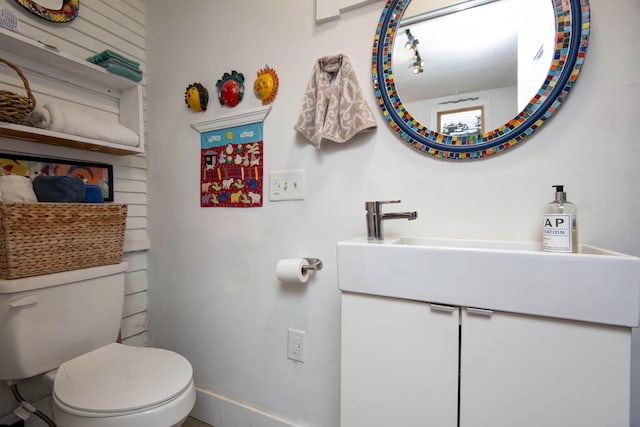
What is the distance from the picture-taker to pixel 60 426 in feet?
2.93

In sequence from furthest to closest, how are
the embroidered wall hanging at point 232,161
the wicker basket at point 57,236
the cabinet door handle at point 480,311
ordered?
the embroidered wall hanging at point 232,161 < the wicker basket at point 57,236 < the cabinet door handle at point 480,311

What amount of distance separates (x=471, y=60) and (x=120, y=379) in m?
1.60

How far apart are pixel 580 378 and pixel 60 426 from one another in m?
1.41

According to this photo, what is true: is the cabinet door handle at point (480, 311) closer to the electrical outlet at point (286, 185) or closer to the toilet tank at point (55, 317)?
the electrical outlet at point (286, 185)

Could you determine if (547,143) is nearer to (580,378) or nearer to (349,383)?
(580,378)

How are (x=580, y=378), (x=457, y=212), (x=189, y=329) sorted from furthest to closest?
(x=189, y=329), (x=457, y=212), (x=580, y=378)

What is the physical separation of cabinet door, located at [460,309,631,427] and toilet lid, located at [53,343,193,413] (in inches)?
35.3

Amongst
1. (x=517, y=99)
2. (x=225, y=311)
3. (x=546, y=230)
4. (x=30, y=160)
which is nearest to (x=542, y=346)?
(x=546, y=230)

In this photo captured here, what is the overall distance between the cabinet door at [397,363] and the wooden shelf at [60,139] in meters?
1.28

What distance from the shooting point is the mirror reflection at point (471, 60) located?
34.8 inches

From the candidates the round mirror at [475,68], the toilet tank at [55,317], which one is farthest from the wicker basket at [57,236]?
the round mirror at [475,68]

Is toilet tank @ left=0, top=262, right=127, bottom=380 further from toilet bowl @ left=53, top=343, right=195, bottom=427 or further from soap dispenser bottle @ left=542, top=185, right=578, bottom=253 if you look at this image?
soap dispenser bottle @ left=542, top=185, right=578, bottom=253

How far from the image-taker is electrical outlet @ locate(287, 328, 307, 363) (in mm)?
1253

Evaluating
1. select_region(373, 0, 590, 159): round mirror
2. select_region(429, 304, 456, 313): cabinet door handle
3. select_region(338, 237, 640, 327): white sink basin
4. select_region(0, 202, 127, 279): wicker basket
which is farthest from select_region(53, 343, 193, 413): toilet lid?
select_region(373, 0, 590, 159): round mirror
